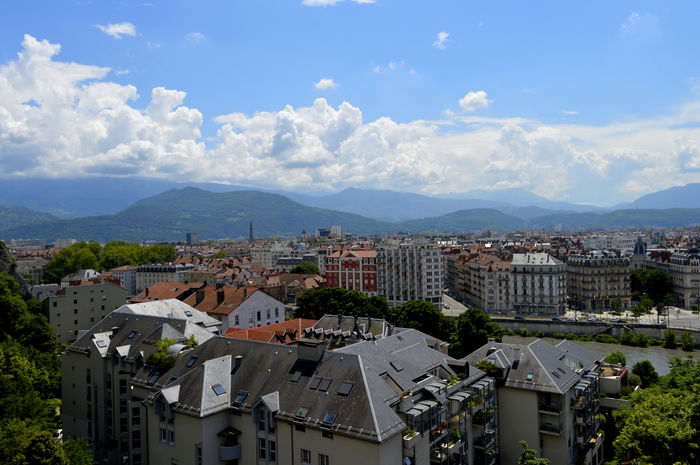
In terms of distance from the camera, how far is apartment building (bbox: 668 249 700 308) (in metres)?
114

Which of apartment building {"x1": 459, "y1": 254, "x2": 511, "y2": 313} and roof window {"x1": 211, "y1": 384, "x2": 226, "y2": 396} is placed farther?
apartment building {"x1": 459, "y1": 254, "x2": 511, "y2": 313}

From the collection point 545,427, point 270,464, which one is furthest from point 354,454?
point 545,427

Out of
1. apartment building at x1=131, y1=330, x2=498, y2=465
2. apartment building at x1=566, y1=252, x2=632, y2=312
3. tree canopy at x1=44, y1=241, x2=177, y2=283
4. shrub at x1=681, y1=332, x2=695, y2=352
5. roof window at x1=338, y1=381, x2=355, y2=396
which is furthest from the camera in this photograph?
tree canopy at x1=44, y1=241, x2=177, y2=283

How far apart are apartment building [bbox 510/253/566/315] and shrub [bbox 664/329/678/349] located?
23706 mm

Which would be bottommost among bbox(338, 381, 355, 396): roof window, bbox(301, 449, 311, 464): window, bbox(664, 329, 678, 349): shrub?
bbox(664, 329, 678, 349): shrub

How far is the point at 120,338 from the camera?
1634 inches

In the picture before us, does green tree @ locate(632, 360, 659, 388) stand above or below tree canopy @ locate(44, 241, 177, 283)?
below

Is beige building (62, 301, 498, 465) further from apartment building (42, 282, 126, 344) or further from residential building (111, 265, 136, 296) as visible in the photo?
residential building (111, 265, 136, 296)

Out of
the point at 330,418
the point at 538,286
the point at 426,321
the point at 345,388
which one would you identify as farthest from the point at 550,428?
the point at 538,286

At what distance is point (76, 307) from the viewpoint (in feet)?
253

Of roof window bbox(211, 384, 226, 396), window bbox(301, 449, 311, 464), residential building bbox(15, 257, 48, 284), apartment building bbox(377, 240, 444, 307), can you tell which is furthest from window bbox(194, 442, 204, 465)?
residential building bbox(15, 257, 48, 284)

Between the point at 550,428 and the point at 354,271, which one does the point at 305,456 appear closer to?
the point at 550,428

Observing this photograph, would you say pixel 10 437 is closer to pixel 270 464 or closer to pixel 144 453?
pixel 144 453

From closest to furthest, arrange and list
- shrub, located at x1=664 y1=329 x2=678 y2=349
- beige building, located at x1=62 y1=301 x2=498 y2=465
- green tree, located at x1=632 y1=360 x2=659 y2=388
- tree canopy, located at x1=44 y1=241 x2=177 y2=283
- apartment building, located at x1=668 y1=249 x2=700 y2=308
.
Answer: beige building, located at x1=62 y1=301 x2=498 y2=465
green tree, located at x1=632 y1=360 x2=659 y2=388
shrub, located at x1=664 y1=329 x2=678 y2=349
apartment building, located at x1=668 y1=249 x2=700 y2=308
tree canopy, located at x1=44 y1=241 x2=177 y2=283
